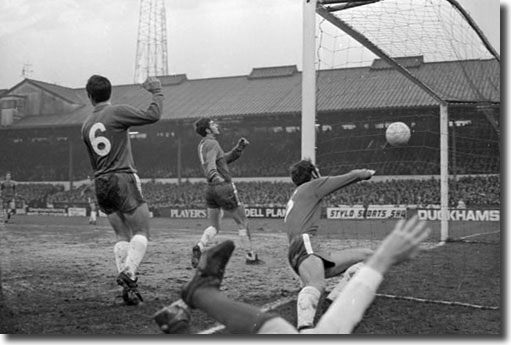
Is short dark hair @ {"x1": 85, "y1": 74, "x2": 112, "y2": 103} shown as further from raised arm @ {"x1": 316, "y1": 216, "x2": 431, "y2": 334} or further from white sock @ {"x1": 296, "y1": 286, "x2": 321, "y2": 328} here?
raised arm @ {"x1": 316, "y1": 216, "x2": 431, "y2": 334}

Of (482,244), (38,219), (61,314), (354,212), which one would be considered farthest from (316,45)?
(38,219)

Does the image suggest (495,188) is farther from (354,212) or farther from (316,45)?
(316,45)

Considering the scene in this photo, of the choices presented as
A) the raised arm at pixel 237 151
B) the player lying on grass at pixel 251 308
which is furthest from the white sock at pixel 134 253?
the player lying on grass at pixel 251 308

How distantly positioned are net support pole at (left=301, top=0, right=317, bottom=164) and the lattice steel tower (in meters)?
1.10

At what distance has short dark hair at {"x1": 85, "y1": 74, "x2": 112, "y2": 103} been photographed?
145 inches

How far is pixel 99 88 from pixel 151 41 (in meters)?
1.10

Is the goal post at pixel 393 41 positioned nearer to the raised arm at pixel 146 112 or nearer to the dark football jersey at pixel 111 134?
the raised arm at pixel 146 112

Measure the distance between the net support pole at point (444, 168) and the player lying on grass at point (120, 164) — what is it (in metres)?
4.23

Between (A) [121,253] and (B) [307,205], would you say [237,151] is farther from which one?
(B) [307,205]

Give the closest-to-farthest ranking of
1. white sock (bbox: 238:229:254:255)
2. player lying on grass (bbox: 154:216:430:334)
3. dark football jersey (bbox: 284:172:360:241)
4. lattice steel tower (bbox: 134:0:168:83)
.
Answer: player lying on grass (bbox: 154:216:430:334) < dark football jersey (bbox: 284:172:360:241) < lattice steel tower (bbox: 134:0:168:83) < white sock (bbox: 238:229:254:255)

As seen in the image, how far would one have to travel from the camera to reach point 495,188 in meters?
8.41

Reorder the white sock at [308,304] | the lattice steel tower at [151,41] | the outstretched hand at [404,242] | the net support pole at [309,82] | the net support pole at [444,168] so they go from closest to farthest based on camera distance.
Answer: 1. the outstretched hand at [404,242]
2. the white sock at [308,304]
3. the net support pole at [309,82]
4. the lattice steel tower at [151,41]
5. the net support pole at [444,168]

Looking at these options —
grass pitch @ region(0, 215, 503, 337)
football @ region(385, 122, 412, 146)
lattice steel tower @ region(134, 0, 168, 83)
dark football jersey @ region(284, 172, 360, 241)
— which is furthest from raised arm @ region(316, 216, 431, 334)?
lattice steel tower @ region(134, 0, 168, 83)

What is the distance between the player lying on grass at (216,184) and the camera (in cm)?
475
